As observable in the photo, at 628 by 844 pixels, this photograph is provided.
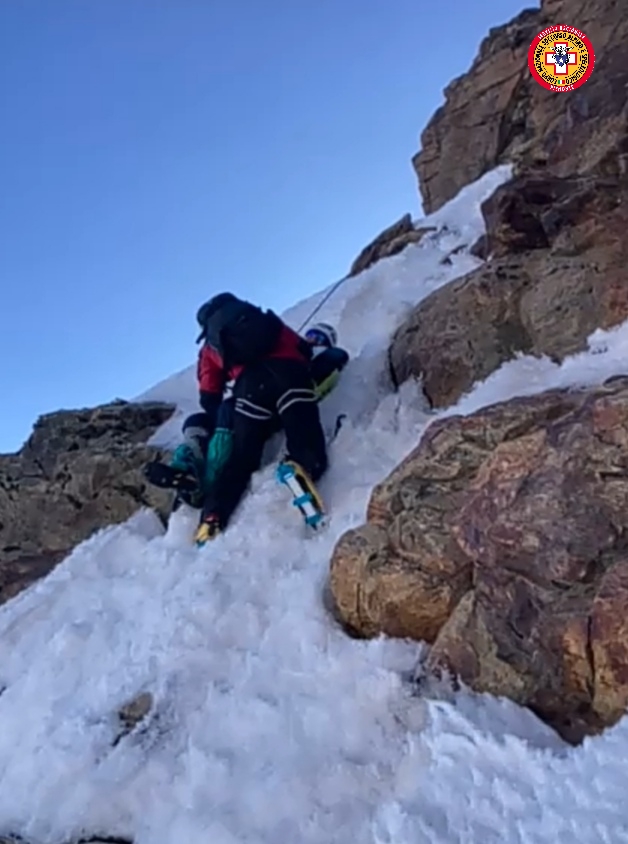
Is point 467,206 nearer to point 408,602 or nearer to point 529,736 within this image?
point 408,602

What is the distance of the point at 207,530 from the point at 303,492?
1245 mm

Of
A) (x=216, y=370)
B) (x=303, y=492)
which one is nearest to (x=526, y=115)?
(x=216, y=370)

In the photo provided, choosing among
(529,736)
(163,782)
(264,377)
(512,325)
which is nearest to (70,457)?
(264,377)

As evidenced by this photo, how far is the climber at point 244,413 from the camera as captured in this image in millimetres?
9273

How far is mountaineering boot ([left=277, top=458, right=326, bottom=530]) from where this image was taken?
8.24 metres

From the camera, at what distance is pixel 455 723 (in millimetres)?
5016

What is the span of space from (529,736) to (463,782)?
1.71 ft

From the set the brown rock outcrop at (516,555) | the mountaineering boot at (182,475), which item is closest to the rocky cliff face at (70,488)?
the mountaineering boot at (182,475)

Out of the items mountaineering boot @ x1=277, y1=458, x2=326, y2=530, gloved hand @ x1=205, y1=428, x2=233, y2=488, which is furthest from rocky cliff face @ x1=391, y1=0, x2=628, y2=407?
gloved hand @ x1=205, y1=428, x2=233, y2=488

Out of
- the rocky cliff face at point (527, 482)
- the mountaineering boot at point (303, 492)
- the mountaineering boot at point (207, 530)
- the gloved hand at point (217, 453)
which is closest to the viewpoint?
the rocky cliff face at point (527, 482)

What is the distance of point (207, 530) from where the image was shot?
29.2 ft

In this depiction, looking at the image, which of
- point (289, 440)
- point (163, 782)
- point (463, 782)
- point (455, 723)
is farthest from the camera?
point (289, 440)

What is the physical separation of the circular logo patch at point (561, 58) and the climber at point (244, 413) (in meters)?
7.70

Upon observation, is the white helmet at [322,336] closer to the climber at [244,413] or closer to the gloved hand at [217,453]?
the climber at [244,413]
